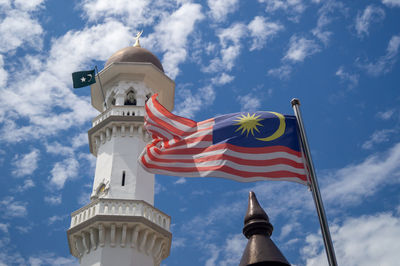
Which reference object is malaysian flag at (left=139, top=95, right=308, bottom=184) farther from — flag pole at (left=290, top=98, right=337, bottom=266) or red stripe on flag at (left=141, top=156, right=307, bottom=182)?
flag pole at (left=290, top=98, right=337, bottom=266)

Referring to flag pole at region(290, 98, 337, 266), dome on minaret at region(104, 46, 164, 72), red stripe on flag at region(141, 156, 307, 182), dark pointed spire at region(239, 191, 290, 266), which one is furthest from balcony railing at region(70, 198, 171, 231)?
dark pointed spire at region(239, 191, 290, 266)

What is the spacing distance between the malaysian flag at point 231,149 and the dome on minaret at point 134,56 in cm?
2143

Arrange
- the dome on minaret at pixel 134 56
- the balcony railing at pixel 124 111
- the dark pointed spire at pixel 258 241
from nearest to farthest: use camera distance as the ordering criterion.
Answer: the dark pointed spire at pixel 258 241, the balcony railing at pixel 124 111, the dome on minaret at pixel 134 56

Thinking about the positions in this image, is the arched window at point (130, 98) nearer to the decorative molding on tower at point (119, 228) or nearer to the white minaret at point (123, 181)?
the white minaret at point (123, 181)

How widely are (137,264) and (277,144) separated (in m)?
14.9

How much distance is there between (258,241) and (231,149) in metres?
5.13

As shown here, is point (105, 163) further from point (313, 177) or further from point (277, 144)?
point (313, 177)

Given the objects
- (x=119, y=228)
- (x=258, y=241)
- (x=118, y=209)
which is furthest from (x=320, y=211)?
(x=118, y=209)

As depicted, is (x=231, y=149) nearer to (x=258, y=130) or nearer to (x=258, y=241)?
(x=258, y=130)

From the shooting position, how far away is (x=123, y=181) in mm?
27875

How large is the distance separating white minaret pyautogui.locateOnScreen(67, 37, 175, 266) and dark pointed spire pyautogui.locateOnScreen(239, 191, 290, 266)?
57.3 ft

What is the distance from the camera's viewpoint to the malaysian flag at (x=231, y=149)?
12023mm

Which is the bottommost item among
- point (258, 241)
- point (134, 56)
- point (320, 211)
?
point (258, 241)

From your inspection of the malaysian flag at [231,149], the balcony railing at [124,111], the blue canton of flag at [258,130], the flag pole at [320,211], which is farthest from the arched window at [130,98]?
the flag pole at [320,211]
